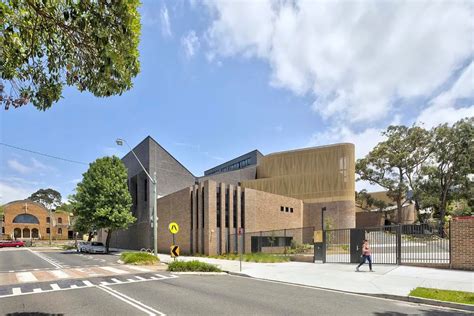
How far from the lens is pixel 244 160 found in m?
73.6

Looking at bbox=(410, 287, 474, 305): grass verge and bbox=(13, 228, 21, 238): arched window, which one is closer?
bbox=(410, 287, 474, 305): grass verge

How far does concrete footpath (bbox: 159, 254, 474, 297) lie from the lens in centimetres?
1310

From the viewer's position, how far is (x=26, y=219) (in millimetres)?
91500

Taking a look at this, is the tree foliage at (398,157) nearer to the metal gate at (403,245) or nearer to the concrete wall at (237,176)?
the concrete wall at (237,176)

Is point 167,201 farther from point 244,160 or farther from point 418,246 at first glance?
point 244,160

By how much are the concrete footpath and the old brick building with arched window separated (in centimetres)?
8483

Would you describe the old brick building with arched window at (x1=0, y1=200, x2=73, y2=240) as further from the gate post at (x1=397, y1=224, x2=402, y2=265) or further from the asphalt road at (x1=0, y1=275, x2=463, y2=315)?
the gate post at (x1=397, y1=224, x2=402, y2=265)

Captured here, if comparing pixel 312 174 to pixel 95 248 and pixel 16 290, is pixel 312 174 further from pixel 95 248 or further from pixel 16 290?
pixel 16 290

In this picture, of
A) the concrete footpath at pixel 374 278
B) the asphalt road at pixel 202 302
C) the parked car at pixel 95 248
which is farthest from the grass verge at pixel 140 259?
the parked car at pixel 95 248

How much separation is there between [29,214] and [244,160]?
56260 millimetres

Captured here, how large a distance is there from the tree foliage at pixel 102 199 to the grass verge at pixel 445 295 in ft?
105

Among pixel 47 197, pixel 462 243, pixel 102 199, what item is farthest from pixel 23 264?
pixel 47 197

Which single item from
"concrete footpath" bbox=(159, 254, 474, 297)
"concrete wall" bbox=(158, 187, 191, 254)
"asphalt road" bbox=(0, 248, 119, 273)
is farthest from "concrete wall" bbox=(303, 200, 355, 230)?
"concrete footpath" bbox=(159, 254, 474, 297)

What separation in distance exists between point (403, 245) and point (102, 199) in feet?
95.7
